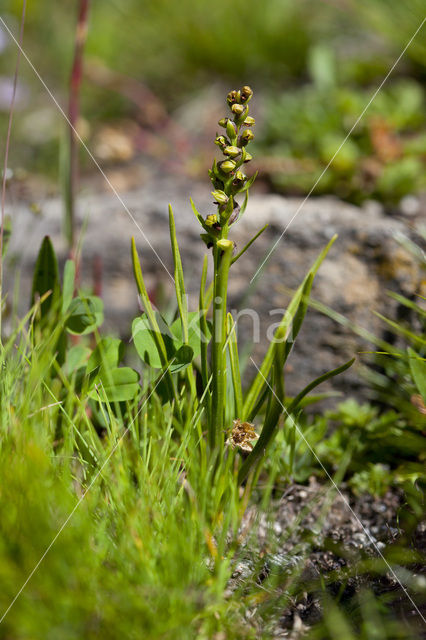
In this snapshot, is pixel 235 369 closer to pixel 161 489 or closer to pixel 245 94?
pixel 161 489

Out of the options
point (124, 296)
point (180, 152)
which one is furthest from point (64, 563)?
point (180, 152)

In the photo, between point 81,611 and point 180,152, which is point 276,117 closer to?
point 180,152

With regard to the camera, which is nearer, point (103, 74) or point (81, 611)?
point (81, 611)

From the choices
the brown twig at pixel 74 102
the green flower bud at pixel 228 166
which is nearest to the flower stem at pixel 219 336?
the green flower bud at pixel 228 166

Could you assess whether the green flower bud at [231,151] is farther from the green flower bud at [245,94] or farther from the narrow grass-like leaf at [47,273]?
the narrow grass-like leaf at [47,273]

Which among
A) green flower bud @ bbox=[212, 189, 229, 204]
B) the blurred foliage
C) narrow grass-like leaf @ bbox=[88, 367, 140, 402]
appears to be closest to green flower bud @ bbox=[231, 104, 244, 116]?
green flower bud @ bbox=[212, 189, 229, 204]

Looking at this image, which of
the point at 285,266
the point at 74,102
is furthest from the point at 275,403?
the point at 74,102

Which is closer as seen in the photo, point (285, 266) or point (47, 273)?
point (47, 273)
